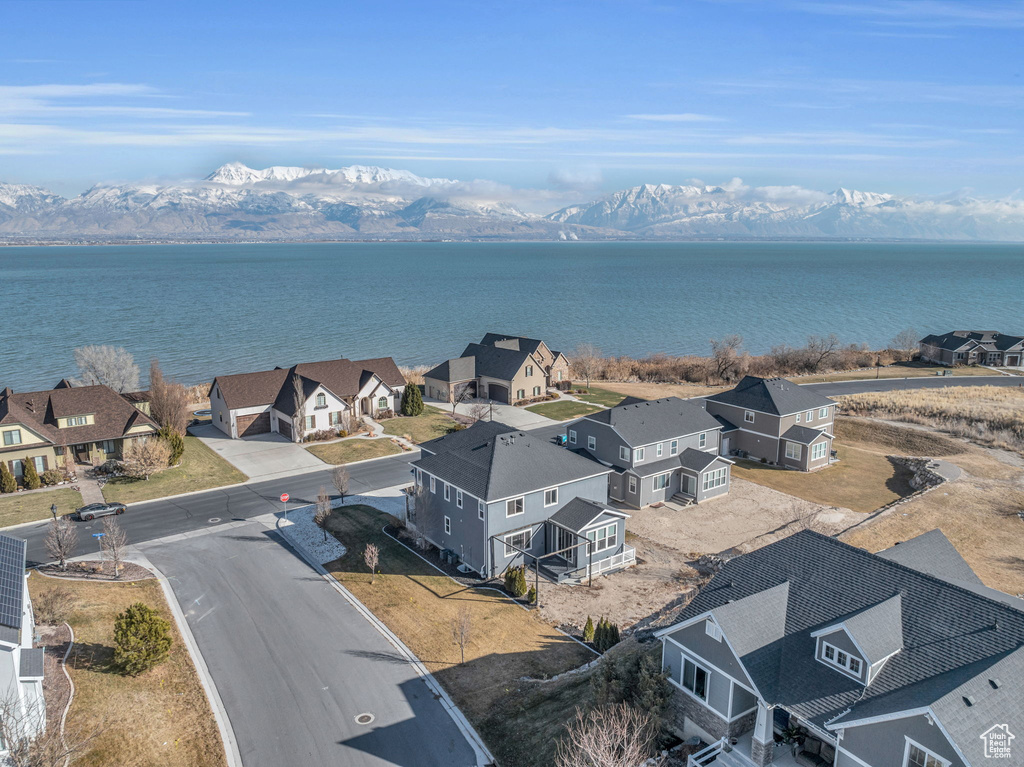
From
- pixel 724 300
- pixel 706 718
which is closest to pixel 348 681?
pixel 706 718

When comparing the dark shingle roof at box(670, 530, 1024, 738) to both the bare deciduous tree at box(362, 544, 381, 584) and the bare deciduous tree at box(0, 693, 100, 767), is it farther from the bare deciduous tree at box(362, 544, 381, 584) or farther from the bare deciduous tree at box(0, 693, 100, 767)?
the bare deciduous tree at box(0, 693, 100, 767)

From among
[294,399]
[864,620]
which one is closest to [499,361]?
[294,399]

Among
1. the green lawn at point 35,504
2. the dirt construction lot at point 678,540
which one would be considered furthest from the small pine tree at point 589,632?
the green lawn at point 35,504

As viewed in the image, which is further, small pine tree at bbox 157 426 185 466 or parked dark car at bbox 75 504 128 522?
small pine tree at bbox 157 426 185 466

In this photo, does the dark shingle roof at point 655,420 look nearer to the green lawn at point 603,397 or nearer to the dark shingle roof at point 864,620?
the green lawn at point 603,397

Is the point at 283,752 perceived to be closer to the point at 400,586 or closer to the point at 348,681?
the point at 348,681

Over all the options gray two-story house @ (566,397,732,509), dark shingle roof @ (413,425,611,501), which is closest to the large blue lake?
gray two-story house @ (566,397,732,509)

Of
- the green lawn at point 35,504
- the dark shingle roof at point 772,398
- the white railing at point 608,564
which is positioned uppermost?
the dark shingle roof at point 772,398
